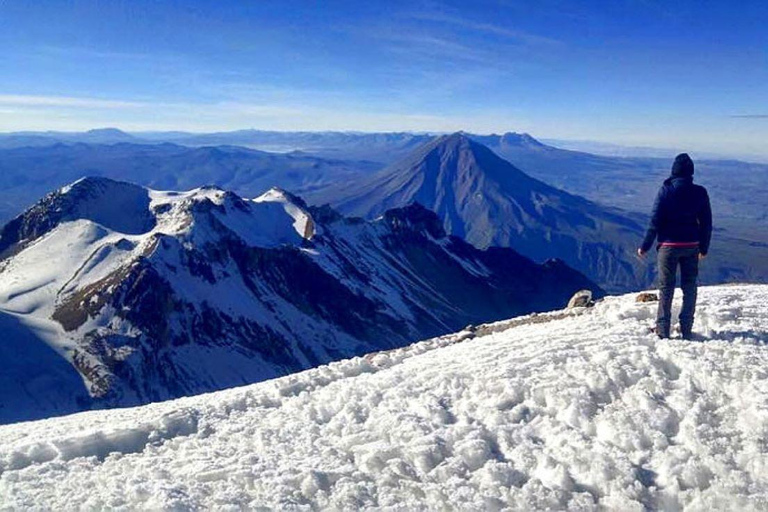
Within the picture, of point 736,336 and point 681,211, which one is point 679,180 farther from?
point 736,336

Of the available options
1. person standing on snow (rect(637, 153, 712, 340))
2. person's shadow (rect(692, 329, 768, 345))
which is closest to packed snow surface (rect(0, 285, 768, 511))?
person's shadow (rect(692, 329, 768, 345))

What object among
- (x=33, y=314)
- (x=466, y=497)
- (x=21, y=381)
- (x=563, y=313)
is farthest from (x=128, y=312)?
(x=466, y=497)

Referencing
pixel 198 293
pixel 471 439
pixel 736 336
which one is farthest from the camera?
pixel 198 293

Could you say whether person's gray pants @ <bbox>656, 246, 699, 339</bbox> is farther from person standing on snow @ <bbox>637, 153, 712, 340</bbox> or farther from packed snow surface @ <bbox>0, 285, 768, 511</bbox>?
packed snow surface @ <bbox>0, 285, 768, 511</bbox>

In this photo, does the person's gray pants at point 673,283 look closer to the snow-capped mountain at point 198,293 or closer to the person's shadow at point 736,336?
the person's shadow at point 736,336

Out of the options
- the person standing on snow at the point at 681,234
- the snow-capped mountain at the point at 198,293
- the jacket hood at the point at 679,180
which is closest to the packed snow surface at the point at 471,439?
the person standing on snow at the point at 681,234

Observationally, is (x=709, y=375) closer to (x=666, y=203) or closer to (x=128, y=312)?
(x=666, y=203)

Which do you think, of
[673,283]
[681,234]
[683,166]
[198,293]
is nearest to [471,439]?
[673,283]
